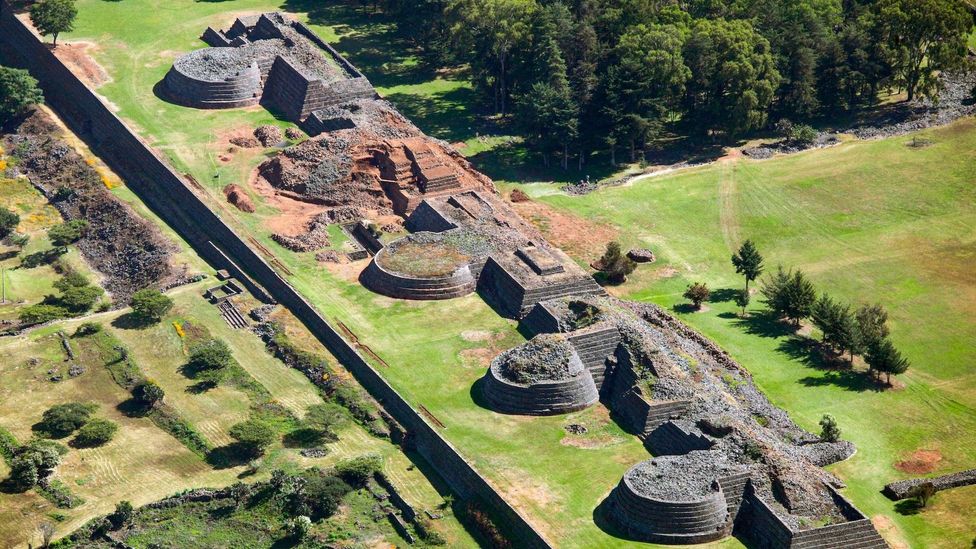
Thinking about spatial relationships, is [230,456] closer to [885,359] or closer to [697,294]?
[697,294]

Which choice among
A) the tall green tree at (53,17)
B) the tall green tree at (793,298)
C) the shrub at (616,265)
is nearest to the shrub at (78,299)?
the shrub at (616,265)

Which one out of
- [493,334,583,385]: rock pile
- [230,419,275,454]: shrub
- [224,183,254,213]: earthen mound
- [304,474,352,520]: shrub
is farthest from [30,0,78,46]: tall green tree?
[304,474,352,520]: shrub

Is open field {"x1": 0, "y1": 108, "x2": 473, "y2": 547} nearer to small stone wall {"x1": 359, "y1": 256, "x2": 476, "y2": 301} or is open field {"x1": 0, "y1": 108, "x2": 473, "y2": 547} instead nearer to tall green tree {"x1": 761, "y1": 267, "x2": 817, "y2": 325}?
small stone wall {"x1": 359, "y1": 256, "x2": 476, "y2": 301}

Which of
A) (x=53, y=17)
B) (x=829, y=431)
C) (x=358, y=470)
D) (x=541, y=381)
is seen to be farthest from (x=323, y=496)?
(x=53, y=17)

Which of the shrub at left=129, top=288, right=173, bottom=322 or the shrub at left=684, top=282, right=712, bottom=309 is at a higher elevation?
the shrub at left=684, top=282, right=712, bottom=309

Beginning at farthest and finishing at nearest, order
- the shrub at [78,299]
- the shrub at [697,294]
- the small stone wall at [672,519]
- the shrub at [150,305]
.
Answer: the shrub at [697,294]
the shrub at [78,299]
the shrub at [150,305]
the small stone wall at [672,519]

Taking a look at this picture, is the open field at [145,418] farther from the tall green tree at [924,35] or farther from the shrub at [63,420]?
the tall green tree at [924,35]

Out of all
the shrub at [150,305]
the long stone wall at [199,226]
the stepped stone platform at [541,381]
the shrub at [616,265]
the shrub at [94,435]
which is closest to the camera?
the long stone wall at [199,226]
